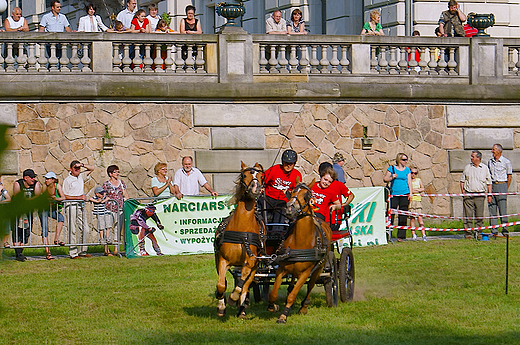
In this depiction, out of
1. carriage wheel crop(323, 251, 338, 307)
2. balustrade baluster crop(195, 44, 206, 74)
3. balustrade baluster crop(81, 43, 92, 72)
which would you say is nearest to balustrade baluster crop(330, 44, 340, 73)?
balustrade baluster crop(195, 44, 206, 74)

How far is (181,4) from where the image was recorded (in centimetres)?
3039

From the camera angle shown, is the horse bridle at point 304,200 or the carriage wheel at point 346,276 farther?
the carriage wheel at point 346,276

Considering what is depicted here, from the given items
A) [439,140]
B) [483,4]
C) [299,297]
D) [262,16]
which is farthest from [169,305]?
[262,16]

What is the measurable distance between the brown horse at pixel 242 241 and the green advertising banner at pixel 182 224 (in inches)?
261

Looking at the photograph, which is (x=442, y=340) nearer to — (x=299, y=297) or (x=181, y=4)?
(x=299, y=297)

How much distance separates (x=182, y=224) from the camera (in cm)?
1512

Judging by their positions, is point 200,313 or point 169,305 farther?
point 169,305

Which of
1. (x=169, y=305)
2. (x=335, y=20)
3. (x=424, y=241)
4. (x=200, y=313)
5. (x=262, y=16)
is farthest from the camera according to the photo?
(x=262, y=16)

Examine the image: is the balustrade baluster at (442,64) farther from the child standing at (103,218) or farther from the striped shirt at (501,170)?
the child standing at (103,218)

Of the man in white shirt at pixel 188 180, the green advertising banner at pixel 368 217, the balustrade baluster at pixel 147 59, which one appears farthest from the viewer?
the balustrade baluster at pixel 147 59

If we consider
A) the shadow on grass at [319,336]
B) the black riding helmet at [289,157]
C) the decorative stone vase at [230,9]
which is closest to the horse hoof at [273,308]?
the shadow on grass at [319,336]

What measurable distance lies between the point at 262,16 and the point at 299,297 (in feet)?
60.6

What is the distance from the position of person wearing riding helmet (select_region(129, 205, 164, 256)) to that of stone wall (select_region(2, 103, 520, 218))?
2.81m

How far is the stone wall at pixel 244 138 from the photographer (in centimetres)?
1738
